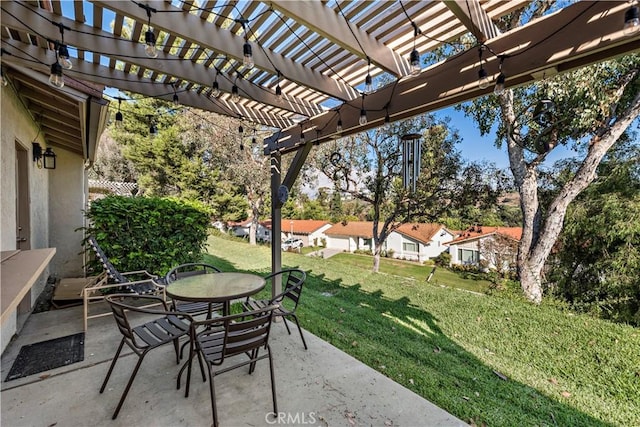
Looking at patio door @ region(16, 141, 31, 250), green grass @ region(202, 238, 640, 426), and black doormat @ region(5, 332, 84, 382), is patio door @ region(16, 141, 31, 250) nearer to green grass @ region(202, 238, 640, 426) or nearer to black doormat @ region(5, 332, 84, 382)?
black doormat @ region(5, 332, 84, 382)

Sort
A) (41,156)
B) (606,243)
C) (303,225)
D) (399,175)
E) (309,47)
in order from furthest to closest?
1. (303,225)
2. (399,175)
3. (606,243)
4. (41,156)
5. (309,47)

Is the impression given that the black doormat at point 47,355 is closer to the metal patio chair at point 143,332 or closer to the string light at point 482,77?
the metal patio chair at point 143,332

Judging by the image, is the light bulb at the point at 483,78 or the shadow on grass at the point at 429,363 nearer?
the light bulb at the point at 483,78

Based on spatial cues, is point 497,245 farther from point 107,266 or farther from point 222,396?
point 107,266

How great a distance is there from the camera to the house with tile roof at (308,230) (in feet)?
81.5

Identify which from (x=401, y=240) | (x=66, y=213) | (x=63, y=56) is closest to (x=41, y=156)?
(x=66, y=213)

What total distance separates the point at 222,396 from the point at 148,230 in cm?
331

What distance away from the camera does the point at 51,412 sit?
1.92m

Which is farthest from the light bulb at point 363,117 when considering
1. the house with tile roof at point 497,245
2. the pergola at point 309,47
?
the house with tile roof at point 497,245

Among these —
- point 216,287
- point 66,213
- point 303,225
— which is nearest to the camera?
point 216,287

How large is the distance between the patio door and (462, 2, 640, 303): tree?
280 inches

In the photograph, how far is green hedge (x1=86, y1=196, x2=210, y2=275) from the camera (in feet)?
13.7

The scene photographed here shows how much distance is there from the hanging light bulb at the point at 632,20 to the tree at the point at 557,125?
3782 mm

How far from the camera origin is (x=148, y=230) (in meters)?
4.50
